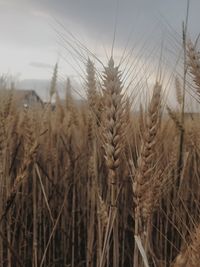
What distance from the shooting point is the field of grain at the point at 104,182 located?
4.19 ft

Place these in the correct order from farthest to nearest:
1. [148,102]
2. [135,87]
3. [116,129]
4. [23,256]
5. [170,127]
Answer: [170,127] < [23,256] < [135,87] < [148,102] < [116,129]

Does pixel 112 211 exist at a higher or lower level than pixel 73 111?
lower

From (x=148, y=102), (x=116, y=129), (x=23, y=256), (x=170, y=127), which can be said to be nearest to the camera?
(x=116, y=129)

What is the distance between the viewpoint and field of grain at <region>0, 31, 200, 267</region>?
128cm

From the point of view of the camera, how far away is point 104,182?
7.85 feet

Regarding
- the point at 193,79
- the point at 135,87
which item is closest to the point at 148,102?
the point at 135,87

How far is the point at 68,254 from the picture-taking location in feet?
7.95

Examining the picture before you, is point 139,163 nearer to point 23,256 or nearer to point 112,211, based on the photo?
point 112,211

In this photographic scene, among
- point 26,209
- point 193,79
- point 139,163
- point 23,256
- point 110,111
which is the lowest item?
point 23,256

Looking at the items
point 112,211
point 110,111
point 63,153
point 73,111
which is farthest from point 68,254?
point 110,111

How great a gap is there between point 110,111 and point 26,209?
1.42 m

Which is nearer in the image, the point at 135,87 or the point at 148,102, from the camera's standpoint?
the point at 148,102

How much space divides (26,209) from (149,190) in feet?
4.43

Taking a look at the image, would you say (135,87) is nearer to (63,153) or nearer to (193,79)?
(193,79)
